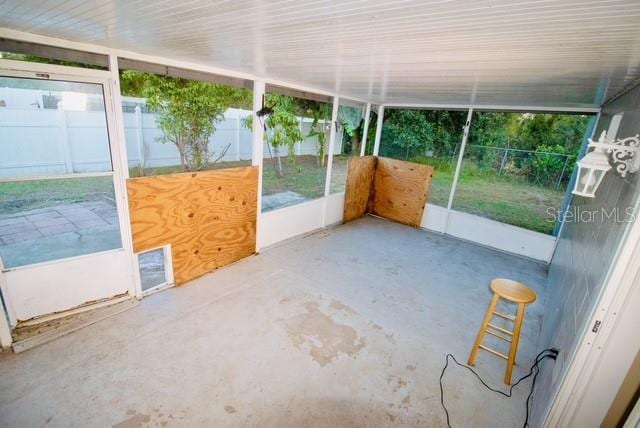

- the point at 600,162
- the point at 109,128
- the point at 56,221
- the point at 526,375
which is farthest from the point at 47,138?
the point at 526,375

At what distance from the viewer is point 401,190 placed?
573 cm

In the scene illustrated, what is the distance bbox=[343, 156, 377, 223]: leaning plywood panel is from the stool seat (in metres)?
3.36

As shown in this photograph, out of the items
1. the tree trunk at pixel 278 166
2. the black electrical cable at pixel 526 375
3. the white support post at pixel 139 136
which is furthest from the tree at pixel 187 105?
the black electrical cable at pixel 526 375

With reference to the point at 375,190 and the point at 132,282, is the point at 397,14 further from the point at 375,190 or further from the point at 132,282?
the point at 375,190

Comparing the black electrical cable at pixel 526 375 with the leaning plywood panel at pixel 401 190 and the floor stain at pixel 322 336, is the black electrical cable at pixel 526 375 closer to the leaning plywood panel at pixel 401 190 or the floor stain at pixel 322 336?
the floor stain at pixel 322 336

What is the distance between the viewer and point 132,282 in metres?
2.86

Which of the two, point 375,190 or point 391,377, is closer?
point 391,377

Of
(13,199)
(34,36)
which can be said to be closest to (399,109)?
(34,36)

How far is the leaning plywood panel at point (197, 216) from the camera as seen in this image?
9.05 ft

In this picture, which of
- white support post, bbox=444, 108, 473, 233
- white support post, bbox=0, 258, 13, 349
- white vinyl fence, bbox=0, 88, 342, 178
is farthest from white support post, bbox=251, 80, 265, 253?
white support post, bbox=444, 108, 473, 233

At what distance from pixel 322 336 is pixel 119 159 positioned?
7.92 feet

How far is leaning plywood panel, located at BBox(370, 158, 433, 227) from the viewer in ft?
17.9

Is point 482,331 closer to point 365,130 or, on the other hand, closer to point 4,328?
point 4,328

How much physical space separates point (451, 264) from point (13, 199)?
527 centimetres
